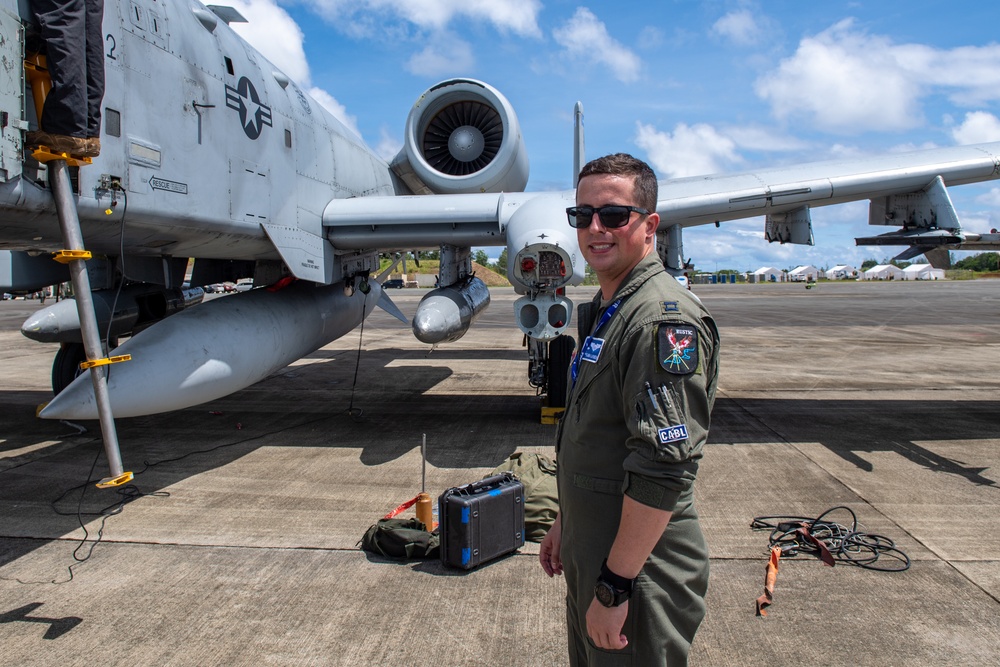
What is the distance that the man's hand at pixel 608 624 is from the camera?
1.71 meters

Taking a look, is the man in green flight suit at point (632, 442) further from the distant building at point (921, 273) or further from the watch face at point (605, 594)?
the distant building at point (921, 273)

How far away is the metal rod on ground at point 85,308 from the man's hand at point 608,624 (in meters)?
3.13

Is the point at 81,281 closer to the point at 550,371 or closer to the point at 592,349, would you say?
the point at 592,349

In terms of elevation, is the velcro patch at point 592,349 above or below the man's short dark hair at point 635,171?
below

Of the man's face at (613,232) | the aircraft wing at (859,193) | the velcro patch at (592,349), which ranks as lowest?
the velcro patch at (592,349)

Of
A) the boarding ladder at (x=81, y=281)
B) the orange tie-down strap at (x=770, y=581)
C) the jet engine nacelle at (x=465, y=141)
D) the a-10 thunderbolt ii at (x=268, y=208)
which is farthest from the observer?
the jet engine nacelle at (x=465, y=141)

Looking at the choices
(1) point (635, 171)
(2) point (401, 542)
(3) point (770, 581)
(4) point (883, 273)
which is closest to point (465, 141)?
(2) point (401, 542)

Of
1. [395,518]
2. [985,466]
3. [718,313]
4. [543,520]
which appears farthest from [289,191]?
[718,313]

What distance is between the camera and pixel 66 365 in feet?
27.0

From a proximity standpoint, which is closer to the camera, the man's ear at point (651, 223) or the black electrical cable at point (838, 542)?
the man's ear at point (651, 223)

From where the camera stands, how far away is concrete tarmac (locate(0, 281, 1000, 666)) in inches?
127

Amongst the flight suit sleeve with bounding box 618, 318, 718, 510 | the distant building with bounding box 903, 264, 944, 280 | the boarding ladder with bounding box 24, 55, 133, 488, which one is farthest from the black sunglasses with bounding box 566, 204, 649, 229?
the distant building with bounding box 903, 264, 944, 280

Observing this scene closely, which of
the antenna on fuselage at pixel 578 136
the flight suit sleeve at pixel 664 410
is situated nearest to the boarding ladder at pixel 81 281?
the flight suit sleeve at pixel 664 410

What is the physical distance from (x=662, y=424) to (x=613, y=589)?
434mm
